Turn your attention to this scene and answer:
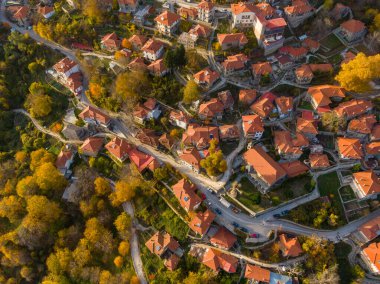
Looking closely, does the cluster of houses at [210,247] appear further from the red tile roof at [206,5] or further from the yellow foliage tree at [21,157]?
the red tile roof at [206,5]

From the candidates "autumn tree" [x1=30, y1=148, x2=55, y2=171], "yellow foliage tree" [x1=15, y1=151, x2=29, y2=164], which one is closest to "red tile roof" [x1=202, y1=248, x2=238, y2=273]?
"autumn tree" [x1=30, y1=148, x2=55, y2=171]

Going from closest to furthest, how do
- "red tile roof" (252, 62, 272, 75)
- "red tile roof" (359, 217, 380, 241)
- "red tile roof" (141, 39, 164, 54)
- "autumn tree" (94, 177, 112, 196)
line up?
"red tile roof" (359, 217, 380, 241) → "autumn tree" (94, 177, 112, 196) → "red tile roof" (252, 62, 272, 75) → "red tile roof" (141, 39, 164, 54)

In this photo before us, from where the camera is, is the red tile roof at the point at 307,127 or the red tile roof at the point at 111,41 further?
the red tile roof at the point at 111,41

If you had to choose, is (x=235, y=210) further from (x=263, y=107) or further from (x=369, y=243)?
(x=369, y=243)

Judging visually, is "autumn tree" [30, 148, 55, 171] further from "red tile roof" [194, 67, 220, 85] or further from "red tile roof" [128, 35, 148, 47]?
"red tile roof" [194, 67, 220, 85]

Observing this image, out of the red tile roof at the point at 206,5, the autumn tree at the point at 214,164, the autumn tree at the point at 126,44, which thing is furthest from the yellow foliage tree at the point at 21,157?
the red tile roof at the point at 206,5

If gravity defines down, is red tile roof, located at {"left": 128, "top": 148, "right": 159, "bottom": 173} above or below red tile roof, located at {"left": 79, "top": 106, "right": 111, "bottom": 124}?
below
